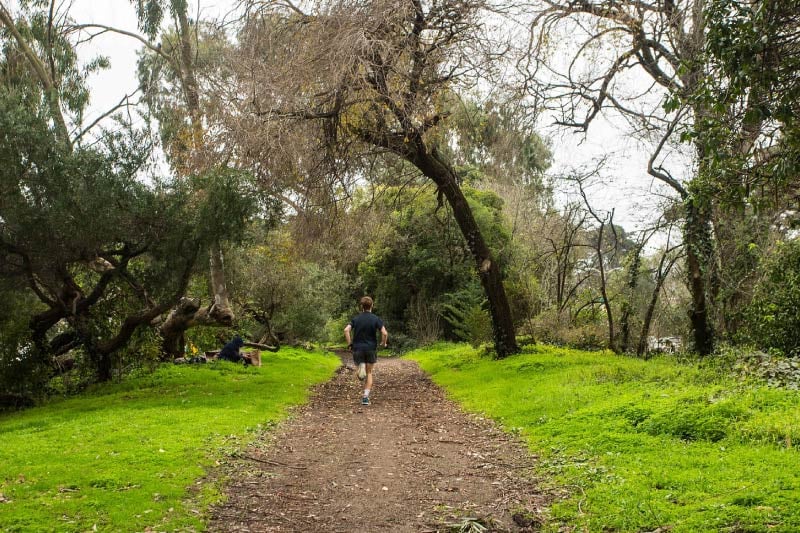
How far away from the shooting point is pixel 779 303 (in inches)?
484

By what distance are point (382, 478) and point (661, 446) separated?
3183 millimetres

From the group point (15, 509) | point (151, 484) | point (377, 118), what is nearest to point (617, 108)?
point (377, 118)

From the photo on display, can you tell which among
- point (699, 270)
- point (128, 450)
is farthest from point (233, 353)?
point (699, 270)

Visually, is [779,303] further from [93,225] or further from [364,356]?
[93,225]

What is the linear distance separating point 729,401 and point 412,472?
4.06 meters

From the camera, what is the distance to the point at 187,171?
15492 millimetres

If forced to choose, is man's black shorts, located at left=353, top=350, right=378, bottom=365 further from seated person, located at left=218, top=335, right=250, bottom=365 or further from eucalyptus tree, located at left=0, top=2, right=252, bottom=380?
seated person, located at left=218, top=335, right=250, bottom=365

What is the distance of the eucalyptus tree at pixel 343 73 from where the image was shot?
12.2m

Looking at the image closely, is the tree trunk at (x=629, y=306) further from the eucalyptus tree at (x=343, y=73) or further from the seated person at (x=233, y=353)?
the seated person at (x=233, y=353)

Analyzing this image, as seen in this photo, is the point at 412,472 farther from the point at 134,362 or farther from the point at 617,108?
the point at 134,362

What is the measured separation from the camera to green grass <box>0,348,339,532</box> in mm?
5777

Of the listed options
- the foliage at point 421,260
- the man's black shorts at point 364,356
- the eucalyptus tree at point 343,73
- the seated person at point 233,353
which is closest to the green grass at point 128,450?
the man's black shorts at point 364,356

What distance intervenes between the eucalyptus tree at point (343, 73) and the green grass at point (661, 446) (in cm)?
662

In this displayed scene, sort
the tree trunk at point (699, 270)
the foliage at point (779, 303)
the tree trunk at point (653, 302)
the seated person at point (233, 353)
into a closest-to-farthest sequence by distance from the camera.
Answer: the foliage at point (779, 303) → the tree trunk at point (699, 270) → the tree trunk at point (653, 302) → the seated person at point (233, 353)
